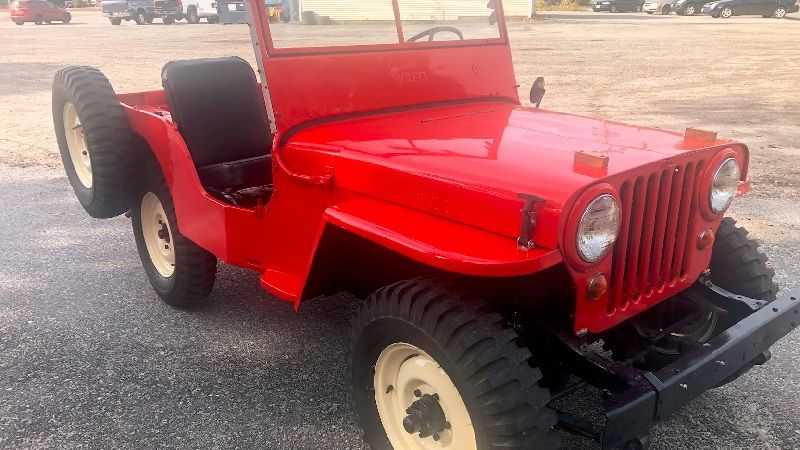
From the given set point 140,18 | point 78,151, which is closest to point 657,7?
point 140,18

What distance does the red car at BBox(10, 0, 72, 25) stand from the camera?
2722cm

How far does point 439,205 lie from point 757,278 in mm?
1357

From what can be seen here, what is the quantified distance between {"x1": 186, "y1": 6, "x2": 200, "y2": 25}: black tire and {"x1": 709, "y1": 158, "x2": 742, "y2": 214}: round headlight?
89.1 ft

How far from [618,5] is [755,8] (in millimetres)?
8254

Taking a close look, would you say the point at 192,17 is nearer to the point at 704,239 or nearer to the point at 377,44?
the point at 377,44

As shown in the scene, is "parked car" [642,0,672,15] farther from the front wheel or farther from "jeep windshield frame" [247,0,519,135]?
"jeep windshield frame" [247,0,519,135]

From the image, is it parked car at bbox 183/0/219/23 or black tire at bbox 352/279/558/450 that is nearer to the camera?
black tire at bbox 352/279/558/450

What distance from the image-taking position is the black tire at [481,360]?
1835mm

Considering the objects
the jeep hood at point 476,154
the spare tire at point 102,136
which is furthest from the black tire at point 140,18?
the jeep hood at point 476,154

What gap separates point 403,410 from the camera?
7.55ft

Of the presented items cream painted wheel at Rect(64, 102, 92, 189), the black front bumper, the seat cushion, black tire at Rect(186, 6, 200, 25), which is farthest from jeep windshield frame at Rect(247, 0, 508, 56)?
black tire at Rect(186, 6, 200, 25)

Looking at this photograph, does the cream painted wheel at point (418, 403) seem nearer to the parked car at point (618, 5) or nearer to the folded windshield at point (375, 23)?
the folded windshield at point (375, 23)

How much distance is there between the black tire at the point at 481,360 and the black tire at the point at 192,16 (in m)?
27.2

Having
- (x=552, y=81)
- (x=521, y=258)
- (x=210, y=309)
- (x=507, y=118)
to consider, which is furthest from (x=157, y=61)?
(x=521, y=258)
